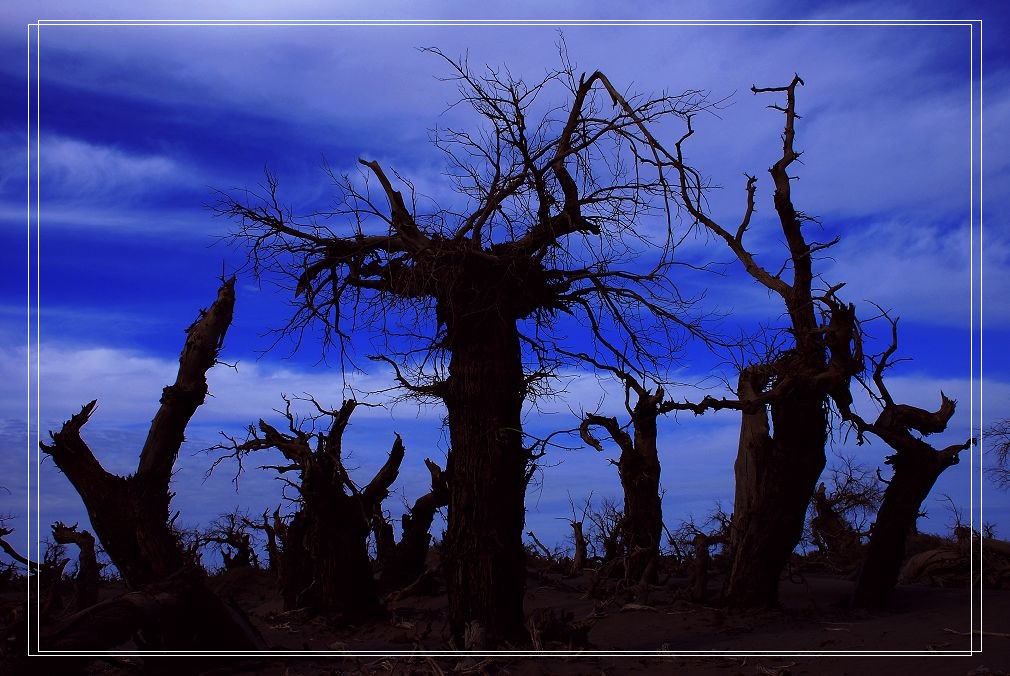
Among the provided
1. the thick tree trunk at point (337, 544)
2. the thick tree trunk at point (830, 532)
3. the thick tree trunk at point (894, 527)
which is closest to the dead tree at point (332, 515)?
the thick tree trunk at point (337, 544)

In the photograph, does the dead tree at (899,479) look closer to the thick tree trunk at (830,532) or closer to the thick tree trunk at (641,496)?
the thick tree trunk at (641,496)

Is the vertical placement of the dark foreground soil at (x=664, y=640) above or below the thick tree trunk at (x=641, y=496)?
below

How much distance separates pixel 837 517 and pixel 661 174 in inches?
436

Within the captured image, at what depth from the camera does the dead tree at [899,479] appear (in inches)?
458

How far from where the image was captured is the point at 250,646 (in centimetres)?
881

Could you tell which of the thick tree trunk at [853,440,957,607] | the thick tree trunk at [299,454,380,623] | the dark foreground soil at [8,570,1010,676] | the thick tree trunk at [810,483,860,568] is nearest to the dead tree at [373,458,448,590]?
the dark foreground soil at [8,570,1010,676]

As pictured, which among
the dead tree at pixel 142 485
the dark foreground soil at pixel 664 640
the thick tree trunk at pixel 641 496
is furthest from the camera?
the thick tree trunk at pixel 641 496

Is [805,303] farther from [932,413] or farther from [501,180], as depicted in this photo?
[501,180]

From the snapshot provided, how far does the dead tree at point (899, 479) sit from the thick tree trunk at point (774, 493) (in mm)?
807

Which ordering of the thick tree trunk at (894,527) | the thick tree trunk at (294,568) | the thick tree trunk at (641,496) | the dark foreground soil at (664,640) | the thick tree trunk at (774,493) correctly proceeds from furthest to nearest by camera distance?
1. the thick tree trunk at (641,496)
2. the thick tree trunk at (294,568)
3. the thick tree trunk at (894,527)
4. the thick tree trunk at (774,493)
5. the dark foreground soil at (664,640)

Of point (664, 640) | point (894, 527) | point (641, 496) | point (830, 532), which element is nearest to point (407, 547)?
point (641, 496)

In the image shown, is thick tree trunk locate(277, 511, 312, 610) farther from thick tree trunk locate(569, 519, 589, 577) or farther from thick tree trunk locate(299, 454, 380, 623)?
thick tree trunk locate(569, 519, 589, 577)

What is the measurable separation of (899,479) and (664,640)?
417cm

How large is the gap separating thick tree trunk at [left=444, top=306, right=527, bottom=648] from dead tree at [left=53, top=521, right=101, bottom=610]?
518 centimetres
